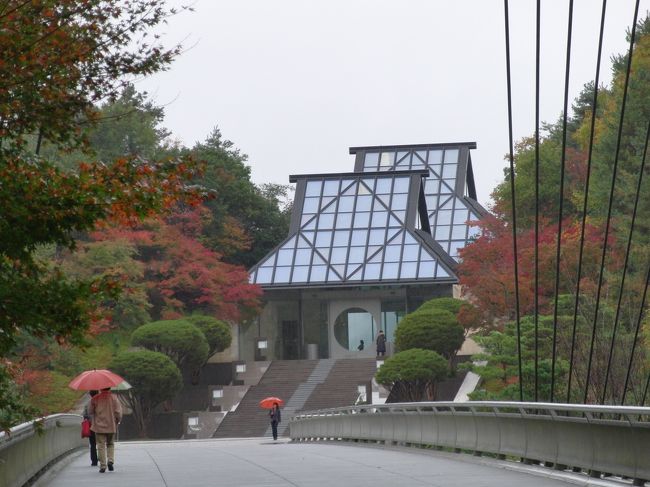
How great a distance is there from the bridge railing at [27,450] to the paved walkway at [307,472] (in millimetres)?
295

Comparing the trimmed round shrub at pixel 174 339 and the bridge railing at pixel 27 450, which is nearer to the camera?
the bridge railing at pixel 27 450

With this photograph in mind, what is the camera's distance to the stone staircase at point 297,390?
184 ft

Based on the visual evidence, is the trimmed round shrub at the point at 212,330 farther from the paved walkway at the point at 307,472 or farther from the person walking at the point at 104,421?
the person walking at the point at 104,421

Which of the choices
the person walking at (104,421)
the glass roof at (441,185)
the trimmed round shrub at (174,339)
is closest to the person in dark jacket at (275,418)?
the trimmed round shrub at (174,339)

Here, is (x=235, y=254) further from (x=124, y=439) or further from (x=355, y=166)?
(x=124, y=439)

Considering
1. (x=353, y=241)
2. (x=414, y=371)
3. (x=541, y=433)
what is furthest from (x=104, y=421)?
(x=353, y=241)

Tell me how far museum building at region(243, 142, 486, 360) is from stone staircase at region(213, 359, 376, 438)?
373 centimetres

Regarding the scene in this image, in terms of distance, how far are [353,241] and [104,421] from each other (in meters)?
49.7

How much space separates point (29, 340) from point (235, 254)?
3002 centimetres

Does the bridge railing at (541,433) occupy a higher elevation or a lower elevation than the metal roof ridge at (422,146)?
lower

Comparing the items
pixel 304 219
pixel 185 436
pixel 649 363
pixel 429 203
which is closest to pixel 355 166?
pixel 429 203

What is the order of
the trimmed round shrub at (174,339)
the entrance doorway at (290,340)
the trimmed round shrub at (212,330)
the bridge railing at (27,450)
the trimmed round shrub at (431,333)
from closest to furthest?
the bridge railing at (27,450) < the trimmed round shrub at (431,333) < the trimmed round shrub at (174,339) < the trimmed round shrub at (212,330) < the entrance doorway at (290,340)

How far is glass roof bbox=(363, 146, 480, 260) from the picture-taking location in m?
80.6

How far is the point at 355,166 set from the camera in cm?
9225
